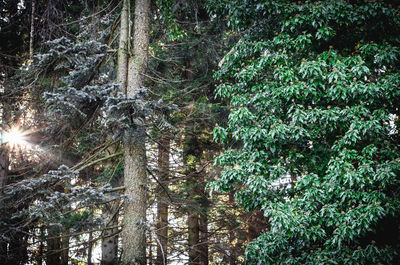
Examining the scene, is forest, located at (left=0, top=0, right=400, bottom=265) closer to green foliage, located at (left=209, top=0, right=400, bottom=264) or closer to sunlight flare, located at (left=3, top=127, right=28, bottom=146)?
green foliage, located at (left=209, top=0, right=400, bottom=264)

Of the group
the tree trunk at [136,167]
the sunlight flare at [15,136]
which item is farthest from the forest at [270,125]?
the sunlight flare at [15,136]

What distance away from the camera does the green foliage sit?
15.3ft

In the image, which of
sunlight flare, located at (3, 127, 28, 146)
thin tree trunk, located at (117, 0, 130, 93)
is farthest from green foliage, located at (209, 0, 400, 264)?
sunlight flare, located at (3, 127, 28, 146)

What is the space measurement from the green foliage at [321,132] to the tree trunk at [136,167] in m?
1.58

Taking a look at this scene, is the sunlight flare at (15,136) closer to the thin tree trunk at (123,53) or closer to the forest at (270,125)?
the forest at (270,125)

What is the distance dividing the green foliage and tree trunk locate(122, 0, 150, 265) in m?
1.58

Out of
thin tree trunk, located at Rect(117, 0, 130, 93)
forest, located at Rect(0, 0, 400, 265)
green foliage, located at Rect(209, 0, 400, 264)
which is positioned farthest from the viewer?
thin tree trunk, located at Rect(117, 0, 130, 93)

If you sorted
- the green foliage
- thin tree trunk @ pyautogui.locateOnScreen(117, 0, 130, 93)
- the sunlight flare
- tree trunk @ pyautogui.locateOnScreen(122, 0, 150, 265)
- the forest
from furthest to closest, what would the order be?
1. the sunlight flare
2. thin tree trunk @ pyautogui.locateOnScreen(117, 0, 130, 93)
3. the green foliage
4. tree trunk @ pyautogui.locateOnScreen(122, 0, 150, 265)
5. the forest

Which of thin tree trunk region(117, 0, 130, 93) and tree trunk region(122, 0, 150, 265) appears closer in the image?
tree trunk region(122, 0, 150, 265)

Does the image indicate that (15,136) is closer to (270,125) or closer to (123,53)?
(123,53)

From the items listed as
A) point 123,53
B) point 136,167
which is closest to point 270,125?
point 136,167

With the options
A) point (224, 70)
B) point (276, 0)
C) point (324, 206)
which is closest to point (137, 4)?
point (224, 70)

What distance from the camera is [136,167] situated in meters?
4.80

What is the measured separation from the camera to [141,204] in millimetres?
4723
